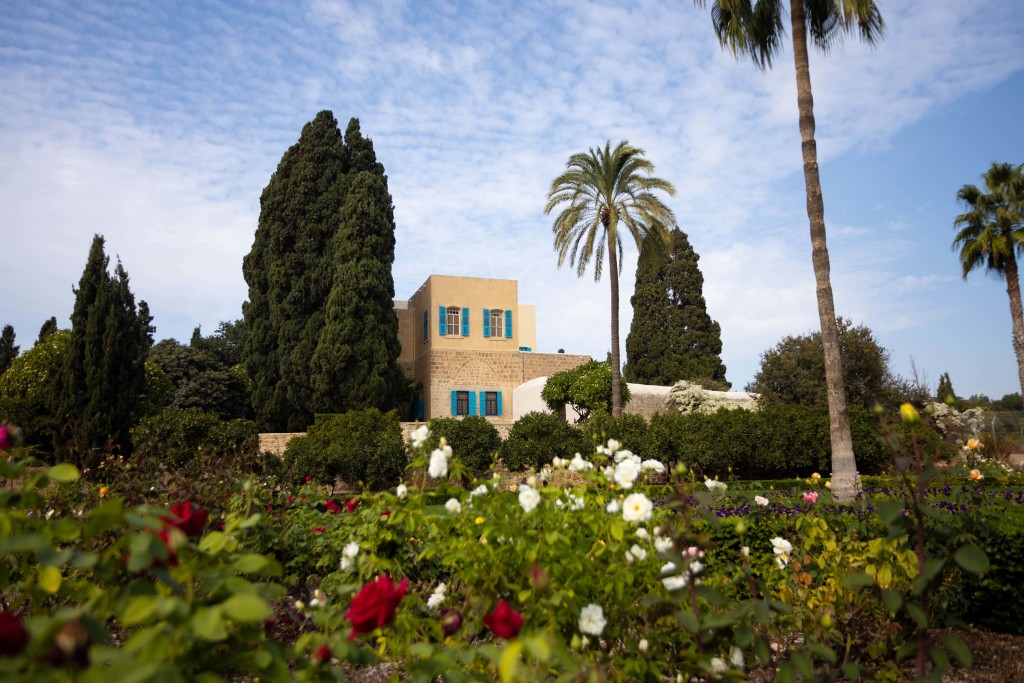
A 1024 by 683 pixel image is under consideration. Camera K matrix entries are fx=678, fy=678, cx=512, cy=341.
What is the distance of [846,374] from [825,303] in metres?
16.5

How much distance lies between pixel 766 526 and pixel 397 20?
247 inches

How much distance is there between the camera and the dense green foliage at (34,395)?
797 inches

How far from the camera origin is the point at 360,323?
23.7 m

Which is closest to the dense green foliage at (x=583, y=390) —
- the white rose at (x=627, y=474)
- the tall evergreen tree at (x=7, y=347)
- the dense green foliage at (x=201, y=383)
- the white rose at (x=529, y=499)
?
the dense green foliage at (x=201, y=383)

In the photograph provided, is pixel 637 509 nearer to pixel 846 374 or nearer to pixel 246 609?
pixel 246 609

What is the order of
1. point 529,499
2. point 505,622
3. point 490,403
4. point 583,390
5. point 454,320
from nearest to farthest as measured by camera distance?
point 505,622 < point 529,499 < point 583,390 < point 454,320 < point 490,403

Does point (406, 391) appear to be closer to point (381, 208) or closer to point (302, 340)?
point (302, 340)

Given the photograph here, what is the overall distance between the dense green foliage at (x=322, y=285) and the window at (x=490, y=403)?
364 centimetres

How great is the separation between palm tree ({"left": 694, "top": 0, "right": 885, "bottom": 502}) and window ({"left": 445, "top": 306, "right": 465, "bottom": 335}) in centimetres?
1623

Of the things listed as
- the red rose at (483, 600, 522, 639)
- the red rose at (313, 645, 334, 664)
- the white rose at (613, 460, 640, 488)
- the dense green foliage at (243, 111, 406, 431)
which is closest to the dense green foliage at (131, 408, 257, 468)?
the dense green foliage at (243, 111, 406, 431)

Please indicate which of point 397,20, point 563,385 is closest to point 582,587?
point 397,20

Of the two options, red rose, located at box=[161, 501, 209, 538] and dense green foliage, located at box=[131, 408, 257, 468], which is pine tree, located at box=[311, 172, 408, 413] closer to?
dense green foliage, located at box=[131, 408, 257, 468]

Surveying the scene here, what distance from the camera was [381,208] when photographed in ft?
83.9

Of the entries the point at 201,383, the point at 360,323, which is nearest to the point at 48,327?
the point at 201,383
